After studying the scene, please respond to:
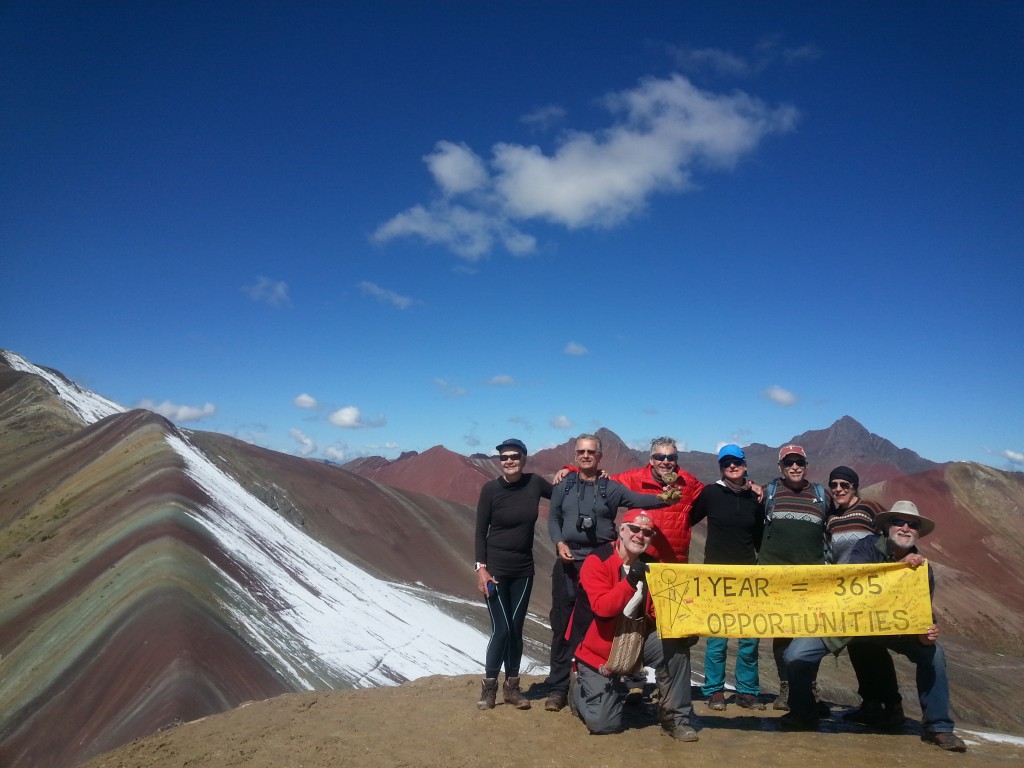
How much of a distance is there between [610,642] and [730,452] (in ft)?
5.96

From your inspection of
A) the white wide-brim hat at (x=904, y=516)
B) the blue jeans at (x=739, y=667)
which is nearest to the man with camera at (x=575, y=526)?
the blue jeans at (x=739, y=667)

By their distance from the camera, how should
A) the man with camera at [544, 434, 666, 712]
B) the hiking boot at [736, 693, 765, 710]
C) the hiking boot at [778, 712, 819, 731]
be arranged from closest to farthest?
1. the hiking boot at [778, 712, 819, 731]
2. the man with camera at [544, 434, 666, 712]
3. the hiking boot at [736, 693, 765, 710]

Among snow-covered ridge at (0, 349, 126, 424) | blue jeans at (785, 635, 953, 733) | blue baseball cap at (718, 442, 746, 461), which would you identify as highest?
snow-covered ridge at (0, 349, 126, 424)

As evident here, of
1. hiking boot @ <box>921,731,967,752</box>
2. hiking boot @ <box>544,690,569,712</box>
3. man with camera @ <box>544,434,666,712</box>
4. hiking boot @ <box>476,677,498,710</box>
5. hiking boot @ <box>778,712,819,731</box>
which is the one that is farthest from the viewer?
hiking boot @ <box>476,677,498,710</box>

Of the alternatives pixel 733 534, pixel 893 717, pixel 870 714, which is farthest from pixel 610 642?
pixel 893 717

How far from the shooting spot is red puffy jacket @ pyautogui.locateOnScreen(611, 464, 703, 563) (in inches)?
197

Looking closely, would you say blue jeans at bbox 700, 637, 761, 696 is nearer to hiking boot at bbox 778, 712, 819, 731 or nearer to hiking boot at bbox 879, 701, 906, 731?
hiking boot at bbox 778, 712, 819, 731

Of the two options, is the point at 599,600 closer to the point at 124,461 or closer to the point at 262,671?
the point at 262,671

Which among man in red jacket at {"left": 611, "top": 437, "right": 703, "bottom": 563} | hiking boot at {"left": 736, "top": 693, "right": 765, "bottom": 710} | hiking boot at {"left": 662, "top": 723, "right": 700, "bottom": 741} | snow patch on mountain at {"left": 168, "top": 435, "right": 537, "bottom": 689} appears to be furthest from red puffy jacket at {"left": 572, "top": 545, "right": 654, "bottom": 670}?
snow patch on mountain at {"left": 168, "top": 435, "right": 537, "bottom": 689}

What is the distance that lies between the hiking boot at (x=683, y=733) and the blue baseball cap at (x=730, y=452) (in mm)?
1977

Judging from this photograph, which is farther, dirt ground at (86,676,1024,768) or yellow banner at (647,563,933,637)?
Answer: yellow banner at (647,563,933,637)

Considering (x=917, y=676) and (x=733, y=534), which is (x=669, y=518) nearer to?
(x=733, y=534)

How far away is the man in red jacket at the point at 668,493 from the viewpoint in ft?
16.4

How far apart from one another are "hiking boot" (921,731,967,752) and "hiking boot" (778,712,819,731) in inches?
27.2
